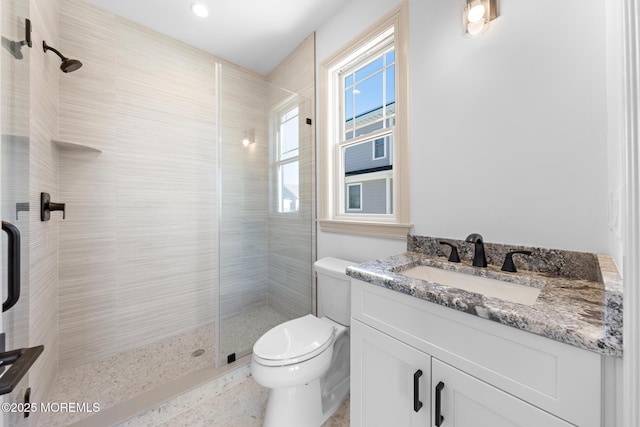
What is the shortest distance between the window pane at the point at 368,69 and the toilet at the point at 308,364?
4.86ft

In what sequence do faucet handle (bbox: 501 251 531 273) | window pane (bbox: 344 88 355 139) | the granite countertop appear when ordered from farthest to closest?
window pane (bbox: 344 88 355 139)
faucet handle (bbox: 501 251 531 273)
the granite countertop

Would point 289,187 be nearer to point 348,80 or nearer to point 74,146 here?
point 348,80

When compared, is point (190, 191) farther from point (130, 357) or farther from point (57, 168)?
point (130, 357)

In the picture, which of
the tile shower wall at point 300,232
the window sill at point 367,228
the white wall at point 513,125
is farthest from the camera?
the tile shower wall at point 300,232

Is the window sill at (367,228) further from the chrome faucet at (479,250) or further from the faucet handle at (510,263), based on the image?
the faucet handle at (510,263)

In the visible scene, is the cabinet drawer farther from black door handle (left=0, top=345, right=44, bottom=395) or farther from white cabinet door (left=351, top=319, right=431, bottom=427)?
black door handle (left=0, top=345, right=44, bottom=395)

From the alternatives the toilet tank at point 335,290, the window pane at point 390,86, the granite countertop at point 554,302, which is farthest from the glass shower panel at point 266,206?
the granite countertop at point 554,302

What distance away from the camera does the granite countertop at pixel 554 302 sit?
1.63 ft

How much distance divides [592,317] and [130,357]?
8.76ft

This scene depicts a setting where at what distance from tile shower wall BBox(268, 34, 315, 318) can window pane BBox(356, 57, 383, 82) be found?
426 mm

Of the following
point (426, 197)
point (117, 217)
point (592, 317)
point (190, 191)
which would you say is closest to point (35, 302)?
point (117, 217)

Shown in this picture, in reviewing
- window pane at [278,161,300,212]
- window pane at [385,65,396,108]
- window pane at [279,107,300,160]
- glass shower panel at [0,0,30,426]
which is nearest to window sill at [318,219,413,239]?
window pane at [278,161,300,212]

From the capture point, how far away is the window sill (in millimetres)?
1396

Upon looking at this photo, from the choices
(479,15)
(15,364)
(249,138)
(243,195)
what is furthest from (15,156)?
(479,15)
